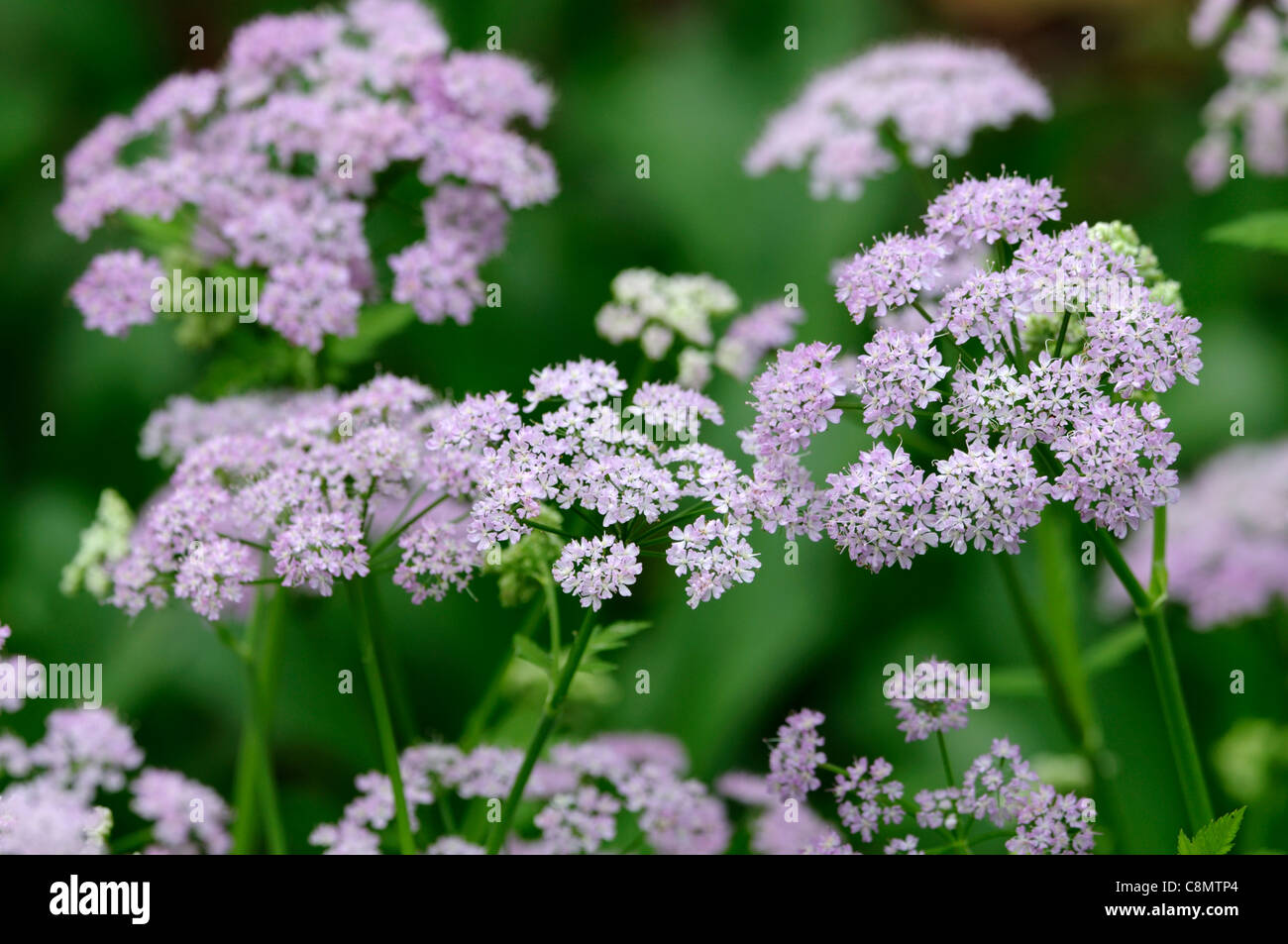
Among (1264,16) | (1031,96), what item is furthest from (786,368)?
(1264,16)

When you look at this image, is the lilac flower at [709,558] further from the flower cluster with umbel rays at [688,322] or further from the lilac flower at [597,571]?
the flower cluster with umbel rays at [688,322]

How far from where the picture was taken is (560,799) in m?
2.19

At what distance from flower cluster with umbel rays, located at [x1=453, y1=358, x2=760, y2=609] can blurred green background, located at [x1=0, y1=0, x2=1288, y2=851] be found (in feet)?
3.62

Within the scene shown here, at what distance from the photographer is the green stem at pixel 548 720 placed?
1.79 metres

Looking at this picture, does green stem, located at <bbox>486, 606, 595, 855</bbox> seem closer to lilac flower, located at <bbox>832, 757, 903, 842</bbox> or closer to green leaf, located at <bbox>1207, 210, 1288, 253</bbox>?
lilac flower, located at <bbox>832, 757, 903, 842</bbox>

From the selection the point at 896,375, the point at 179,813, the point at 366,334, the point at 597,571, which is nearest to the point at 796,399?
the point at 896,375

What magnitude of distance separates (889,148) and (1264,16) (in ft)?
2.70

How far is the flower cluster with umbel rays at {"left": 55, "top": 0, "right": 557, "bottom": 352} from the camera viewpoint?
2314 mm

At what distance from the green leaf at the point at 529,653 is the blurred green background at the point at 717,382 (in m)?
0.99

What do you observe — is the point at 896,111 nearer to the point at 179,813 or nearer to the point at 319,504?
the point at 319,504

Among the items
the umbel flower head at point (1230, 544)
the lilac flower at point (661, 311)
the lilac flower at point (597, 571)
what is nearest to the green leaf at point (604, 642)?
the lilac flower at point (597, 571)

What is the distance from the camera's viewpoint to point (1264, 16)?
288 cm

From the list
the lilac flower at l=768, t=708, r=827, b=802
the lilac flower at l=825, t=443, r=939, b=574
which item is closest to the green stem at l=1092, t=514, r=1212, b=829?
the lilac flower at l=825, t=443, r=939, b=574
